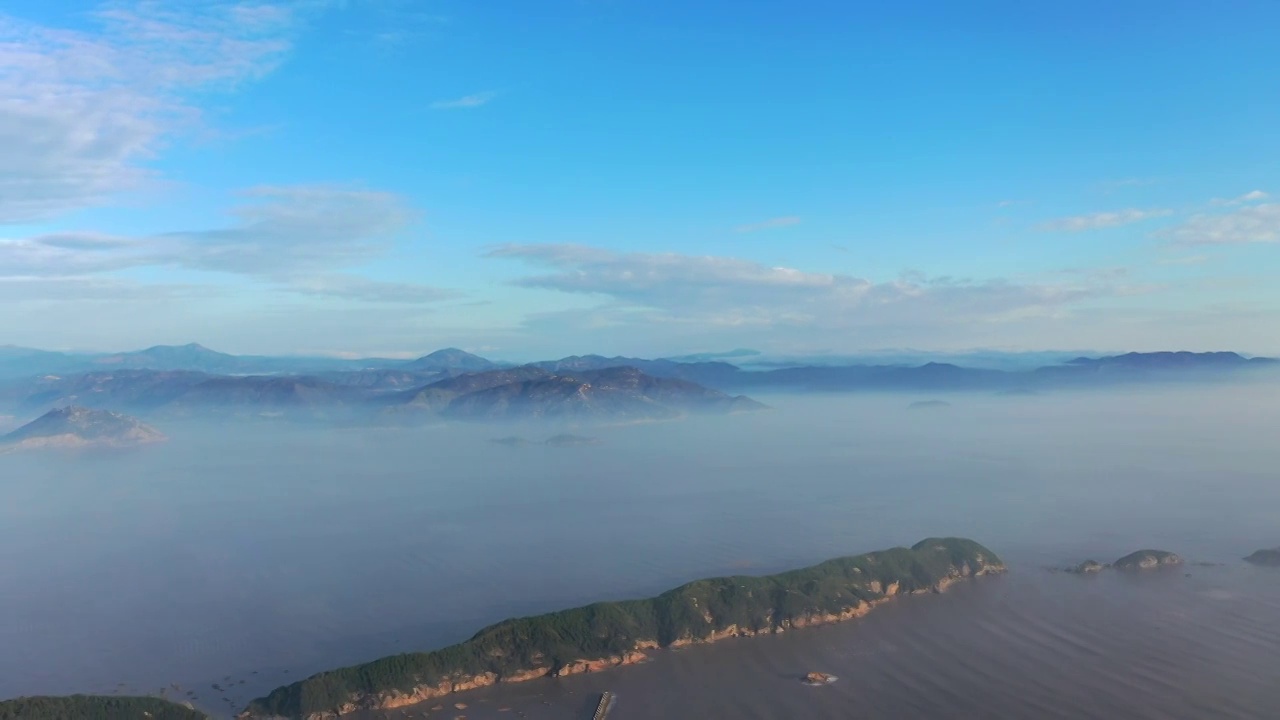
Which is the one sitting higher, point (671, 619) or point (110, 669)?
point (671, 619)

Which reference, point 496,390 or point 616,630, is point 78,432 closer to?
point 496,390

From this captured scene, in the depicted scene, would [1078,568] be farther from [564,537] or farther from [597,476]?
[597,476]

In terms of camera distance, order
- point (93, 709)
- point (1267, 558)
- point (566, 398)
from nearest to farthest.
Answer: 1. point (93, 709)
2. point (1267, 558)
3. point (566, 398)

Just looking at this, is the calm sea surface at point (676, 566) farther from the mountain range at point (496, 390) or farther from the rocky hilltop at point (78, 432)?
the mountain range at point (496, 390)

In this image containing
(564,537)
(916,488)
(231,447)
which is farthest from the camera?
(231,447)

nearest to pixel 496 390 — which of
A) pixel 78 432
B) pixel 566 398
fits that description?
pixel 566 398

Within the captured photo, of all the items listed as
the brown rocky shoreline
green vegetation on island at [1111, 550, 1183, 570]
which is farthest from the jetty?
green vegetation on island at [1111, 550, 1183, 570]

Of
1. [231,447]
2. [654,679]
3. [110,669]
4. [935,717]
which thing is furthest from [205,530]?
[231,447]

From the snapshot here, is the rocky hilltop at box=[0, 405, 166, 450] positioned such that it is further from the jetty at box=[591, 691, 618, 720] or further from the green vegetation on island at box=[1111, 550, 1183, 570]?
the green vegetation on island at box=[1111, 550, 1183, 570]
